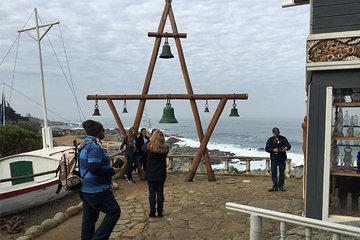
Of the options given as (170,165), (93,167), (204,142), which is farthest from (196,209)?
(170,165)

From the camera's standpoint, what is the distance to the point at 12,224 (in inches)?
297

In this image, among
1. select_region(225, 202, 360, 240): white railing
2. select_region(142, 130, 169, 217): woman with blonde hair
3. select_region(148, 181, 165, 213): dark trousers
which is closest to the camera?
select_region(225, 202, 360, 240): white railing

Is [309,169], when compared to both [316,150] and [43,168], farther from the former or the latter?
[43,168]

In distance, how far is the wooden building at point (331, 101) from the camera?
4.71 meters

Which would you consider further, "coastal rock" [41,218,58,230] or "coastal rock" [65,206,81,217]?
"coastal rock" [65,206,81,217]

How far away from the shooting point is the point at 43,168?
1084cm

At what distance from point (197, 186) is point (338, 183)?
4.76 metres

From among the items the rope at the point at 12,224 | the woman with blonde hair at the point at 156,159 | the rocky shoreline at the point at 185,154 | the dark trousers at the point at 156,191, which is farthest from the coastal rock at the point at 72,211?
the rocky shoreline at the point at 185,154

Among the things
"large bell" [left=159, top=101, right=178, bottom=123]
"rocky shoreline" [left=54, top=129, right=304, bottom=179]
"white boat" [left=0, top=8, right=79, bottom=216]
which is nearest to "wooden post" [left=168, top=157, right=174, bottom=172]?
"rocky shoreline" [left=54, top=129, right=304, bottom=179]

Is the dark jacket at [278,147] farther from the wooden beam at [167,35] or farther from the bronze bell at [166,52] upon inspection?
the wooden beam at [167,35]

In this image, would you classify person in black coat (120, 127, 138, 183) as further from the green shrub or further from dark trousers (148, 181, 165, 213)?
the green shrub

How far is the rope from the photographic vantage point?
729 cm

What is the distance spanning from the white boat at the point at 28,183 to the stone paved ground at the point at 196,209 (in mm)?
1977

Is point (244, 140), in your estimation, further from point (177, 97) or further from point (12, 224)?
point (12, 224)
